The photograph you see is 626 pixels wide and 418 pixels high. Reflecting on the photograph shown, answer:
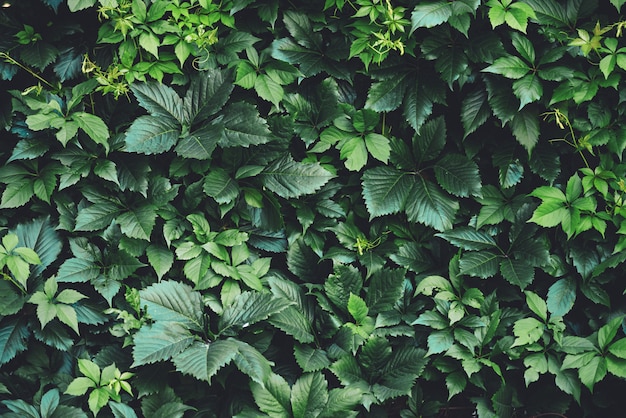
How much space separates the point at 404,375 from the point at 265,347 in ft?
1.89

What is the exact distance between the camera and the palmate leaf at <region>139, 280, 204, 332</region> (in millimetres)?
2373

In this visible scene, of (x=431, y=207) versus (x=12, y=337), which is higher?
(x=431, y=207)

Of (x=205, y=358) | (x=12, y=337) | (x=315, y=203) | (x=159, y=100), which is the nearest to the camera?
(x=205, y=358)

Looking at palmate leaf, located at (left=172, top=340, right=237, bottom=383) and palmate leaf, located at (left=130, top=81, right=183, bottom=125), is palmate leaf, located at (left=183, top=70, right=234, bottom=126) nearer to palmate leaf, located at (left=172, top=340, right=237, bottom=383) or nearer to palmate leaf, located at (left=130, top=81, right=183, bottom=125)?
palmate leaf, located at (left=130, top=81, right=183, bottom=125)

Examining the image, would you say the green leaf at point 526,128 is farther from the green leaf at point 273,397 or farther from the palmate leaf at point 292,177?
the green leaf at point 273,397

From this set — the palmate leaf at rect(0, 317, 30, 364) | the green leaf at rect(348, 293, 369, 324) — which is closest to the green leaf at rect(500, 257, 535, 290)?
the green leaf at rect(348, 293, 369, 324)

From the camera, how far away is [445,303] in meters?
2.49

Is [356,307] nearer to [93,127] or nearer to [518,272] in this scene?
[518,272]

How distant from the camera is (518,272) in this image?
245cm

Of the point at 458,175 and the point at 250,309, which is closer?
the point at 250,309

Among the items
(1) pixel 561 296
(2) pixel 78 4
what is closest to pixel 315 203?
(1) pixel 561 296

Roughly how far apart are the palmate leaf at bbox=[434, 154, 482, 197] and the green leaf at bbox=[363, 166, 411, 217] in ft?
0.48

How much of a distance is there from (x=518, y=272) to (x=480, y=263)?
0.15m

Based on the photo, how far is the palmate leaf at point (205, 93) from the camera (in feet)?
8.11
